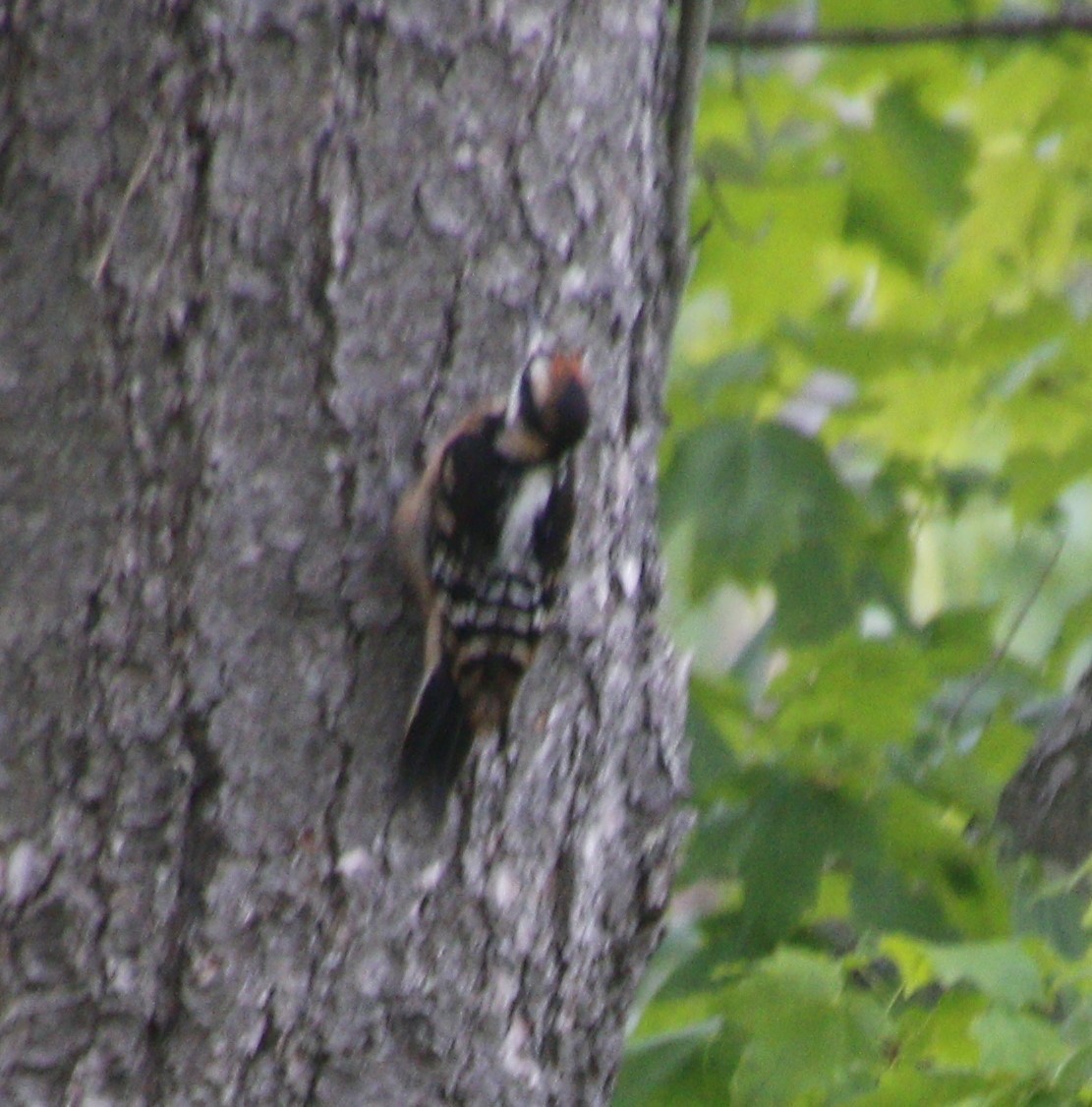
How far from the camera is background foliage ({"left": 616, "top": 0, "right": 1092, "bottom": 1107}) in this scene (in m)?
1.70

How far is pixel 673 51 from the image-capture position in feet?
5.91

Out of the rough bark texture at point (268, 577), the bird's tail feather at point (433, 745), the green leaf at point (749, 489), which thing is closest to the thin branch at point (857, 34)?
the green leaf at point (749, 489)

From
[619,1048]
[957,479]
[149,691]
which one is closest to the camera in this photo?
[149,691]

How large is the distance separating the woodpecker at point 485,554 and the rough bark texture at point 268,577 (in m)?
0.03

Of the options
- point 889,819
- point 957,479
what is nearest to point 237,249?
point 889,819

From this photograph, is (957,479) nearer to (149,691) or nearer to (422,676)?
(422,676)

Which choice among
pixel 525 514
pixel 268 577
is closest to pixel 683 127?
pixel 525 514

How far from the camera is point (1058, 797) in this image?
230cm

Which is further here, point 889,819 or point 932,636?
point 932,636

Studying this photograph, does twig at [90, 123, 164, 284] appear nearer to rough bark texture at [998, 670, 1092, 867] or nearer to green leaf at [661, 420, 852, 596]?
green leaf at [661, 420, 852, 596]

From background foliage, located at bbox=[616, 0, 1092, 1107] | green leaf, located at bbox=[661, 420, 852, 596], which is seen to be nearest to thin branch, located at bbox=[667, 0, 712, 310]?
background foliage, located at bbox=[616, 0, 1092, 1107]

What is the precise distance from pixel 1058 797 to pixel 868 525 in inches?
20.8

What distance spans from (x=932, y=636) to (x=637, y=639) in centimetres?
113

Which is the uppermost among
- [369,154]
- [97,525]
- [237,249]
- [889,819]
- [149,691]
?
[369,154]
